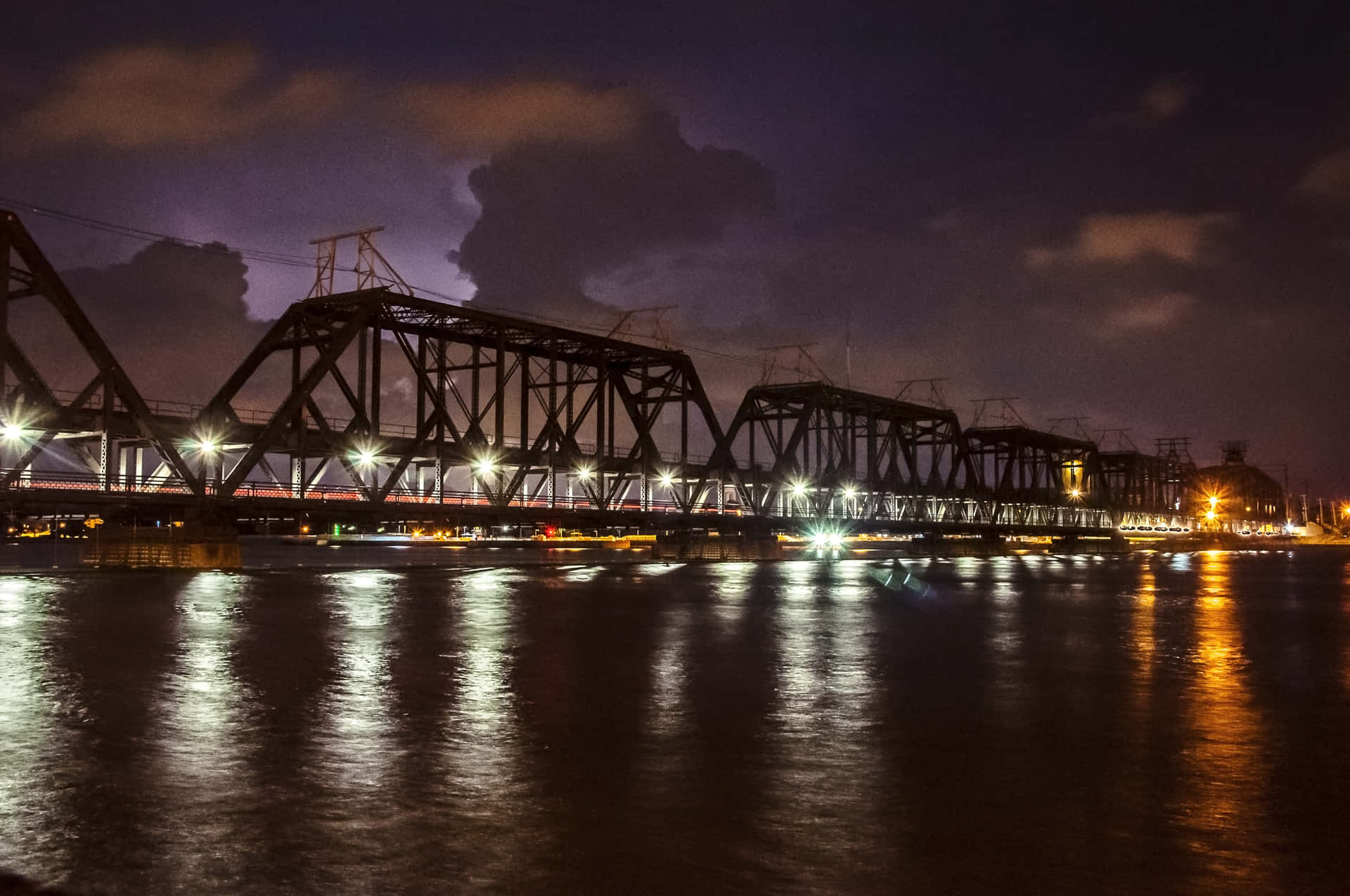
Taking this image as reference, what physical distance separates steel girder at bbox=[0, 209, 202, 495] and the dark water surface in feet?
76.2

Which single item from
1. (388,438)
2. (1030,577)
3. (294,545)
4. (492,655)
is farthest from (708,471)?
(492,655)

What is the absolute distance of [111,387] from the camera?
43594 millimetres

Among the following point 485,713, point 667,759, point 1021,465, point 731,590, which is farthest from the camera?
point 1021,465

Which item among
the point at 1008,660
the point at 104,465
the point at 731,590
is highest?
the point at 104,465

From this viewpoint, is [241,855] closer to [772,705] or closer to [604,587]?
[772,705]

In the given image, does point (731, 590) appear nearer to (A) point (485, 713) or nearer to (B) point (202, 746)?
(A) point (485, 713)

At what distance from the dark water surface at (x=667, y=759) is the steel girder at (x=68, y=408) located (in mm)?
23220

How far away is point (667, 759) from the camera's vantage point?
916cm

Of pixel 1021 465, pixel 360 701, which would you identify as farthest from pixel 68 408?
pixel 1021 465

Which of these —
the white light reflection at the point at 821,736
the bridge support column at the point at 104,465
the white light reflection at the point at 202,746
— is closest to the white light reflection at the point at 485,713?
the white light reflection at the point at 202,746

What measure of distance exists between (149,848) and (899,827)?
4437mm

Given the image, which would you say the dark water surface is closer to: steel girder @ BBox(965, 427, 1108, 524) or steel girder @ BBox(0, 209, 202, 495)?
steel girder @ BBox(0, 209, 202, 495)

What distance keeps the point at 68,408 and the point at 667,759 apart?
40.6 m

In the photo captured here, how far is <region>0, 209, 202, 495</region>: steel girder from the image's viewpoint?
4122 centimetres
